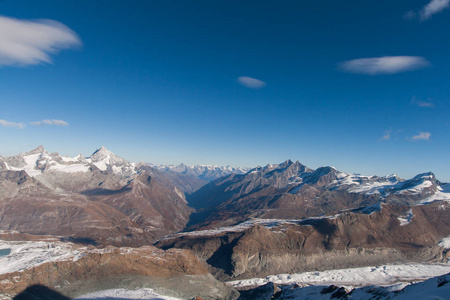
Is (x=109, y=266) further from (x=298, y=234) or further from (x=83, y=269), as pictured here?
(x=298, y=234)

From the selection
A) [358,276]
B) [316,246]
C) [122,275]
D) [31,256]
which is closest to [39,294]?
[122,275]

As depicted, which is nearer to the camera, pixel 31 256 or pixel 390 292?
pixel 390 292

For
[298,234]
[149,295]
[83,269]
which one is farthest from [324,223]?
[83,269]

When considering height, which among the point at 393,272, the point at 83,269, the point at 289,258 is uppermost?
the point at 83,269

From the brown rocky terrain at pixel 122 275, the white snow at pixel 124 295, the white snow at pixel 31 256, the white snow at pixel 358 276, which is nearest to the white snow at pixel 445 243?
the white snow at pixel 358 276

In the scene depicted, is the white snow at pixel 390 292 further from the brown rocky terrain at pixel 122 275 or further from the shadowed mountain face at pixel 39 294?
the shadowed mountain face at pixel 39 294

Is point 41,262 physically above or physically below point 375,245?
above

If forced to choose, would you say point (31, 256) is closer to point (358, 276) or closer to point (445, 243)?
point (358, 276)
